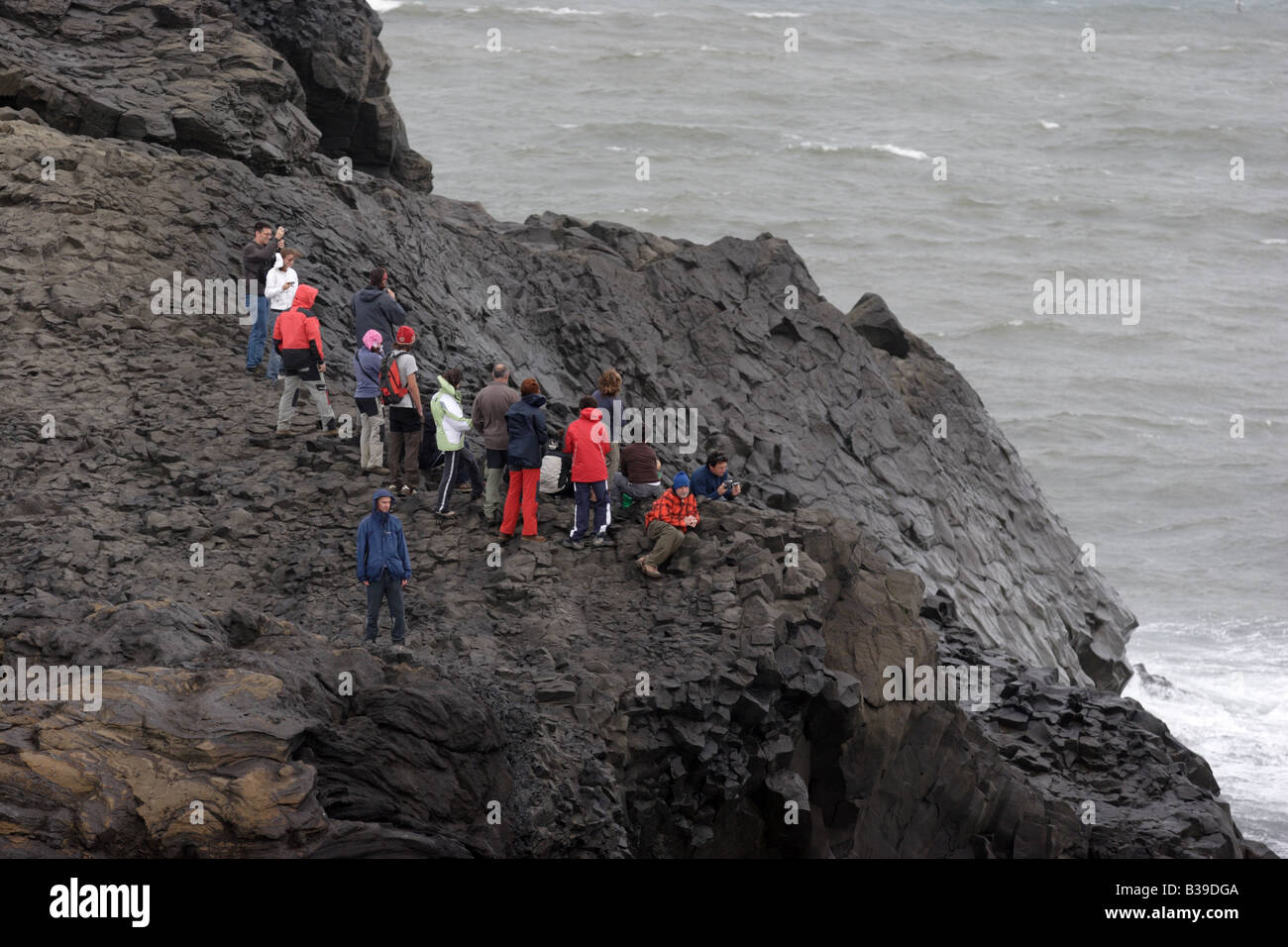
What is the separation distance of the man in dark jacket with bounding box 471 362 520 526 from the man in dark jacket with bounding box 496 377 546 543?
141 millimetres

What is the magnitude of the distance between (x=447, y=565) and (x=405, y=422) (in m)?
2.15

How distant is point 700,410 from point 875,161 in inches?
2042

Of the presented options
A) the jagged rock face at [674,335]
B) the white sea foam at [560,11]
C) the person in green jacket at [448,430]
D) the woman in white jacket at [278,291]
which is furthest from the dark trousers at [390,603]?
the white sea foam at [560,11]

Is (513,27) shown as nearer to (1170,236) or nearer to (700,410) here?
(1170,236)

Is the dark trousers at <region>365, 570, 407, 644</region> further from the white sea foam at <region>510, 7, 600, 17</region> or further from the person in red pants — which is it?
the white sea foam at <region>510, 7, 600, 17</region>

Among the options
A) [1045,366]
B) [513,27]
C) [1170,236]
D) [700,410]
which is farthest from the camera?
[513,27]

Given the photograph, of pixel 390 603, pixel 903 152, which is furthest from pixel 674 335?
pixel 903 152

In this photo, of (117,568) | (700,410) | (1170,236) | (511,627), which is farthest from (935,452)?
(1170,236)

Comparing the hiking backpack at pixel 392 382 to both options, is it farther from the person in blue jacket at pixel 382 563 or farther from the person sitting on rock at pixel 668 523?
the person sitting on rock at pixel 668 523

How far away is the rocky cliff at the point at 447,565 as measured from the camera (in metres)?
15.5

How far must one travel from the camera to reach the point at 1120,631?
39.2m

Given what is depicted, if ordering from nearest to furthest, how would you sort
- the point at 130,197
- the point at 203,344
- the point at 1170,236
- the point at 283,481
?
the point at 283,481 → the point at 203,344 → the point at 130,197 → the point at 1170,236

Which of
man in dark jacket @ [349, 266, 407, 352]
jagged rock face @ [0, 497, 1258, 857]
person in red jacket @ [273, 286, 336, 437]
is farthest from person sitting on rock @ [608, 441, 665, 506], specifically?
person in red jacket @ [273, 286, 336, 437]

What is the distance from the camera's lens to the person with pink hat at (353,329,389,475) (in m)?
21.6
